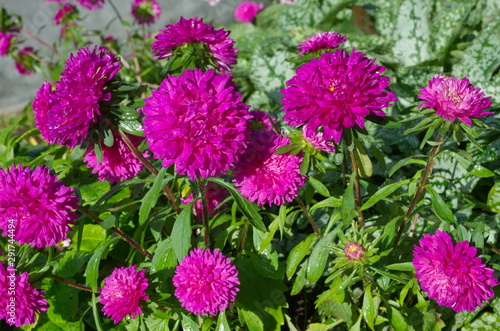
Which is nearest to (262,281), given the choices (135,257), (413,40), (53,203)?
(135,257)

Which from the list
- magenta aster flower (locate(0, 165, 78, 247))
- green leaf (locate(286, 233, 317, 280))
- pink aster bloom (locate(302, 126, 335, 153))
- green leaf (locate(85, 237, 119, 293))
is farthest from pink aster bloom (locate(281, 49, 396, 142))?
green leaf (locate(85, 237, 119, 293))

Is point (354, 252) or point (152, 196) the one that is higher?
point (152, 196)

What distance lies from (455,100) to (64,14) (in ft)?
8.66

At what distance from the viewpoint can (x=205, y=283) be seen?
1.27 meters

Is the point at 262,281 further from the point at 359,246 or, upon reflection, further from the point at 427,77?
the point at 427,77

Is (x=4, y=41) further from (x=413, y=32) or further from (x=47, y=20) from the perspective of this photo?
(x=413, y=32)

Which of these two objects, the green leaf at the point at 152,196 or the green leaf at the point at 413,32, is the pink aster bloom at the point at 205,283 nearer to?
the green leaf at the point at 152,196

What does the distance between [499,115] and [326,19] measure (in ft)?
4.44

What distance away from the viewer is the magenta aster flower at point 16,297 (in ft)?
4.43

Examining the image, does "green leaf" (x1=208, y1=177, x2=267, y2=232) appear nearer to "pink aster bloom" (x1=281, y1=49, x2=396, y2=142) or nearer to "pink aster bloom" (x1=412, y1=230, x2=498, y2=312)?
"pink aster bloom" (x1=281, y1=49, x2=396, y2=142)

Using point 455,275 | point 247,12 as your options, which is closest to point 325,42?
point 455,275

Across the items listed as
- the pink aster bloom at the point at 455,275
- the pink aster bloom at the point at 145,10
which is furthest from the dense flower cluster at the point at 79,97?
the pink aster bloom at the point at 145,10

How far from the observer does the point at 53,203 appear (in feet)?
4.15

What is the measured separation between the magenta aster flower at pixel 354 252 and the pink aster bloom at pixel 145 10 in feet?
7.42
